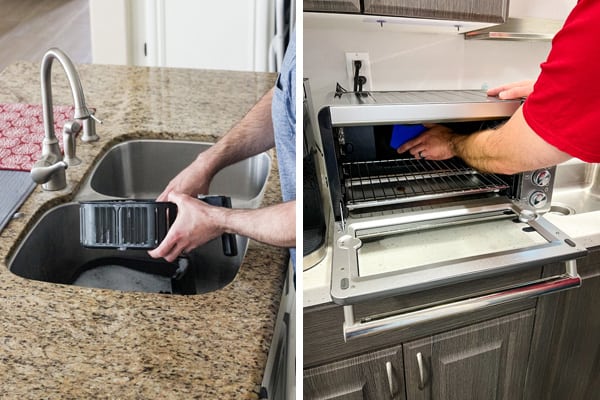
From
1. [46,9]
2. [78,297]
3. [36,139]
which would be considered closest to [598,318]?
[78,297]

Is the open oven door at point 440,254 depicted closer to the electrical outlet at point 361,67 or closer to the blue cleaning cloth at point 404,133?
the blue cleaning cloth at point 404,133

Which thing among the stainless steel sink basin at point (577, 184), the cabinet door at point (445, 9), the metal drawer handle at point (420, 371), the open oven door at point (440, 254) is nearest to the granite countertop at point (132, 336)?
the open oven door at point (440, 254)

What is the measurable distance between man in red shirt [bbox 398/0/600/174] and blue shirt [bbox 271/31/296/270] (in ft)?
1.13

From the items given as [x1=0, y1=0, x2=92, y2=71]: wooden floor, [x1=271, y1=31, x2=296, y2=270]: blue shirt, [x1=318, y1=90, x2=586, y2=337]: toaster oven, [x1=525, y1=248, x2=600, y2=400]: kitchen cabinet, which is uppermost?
[x1=0, y1=0, x2=92, y2=71]: wooden floor

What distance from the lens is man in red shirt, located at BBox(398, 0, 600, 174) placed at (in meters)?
0.77

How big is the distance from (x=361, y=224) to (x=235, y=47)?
1.90 m

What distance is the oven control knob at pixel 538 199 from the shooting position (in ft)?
3.97

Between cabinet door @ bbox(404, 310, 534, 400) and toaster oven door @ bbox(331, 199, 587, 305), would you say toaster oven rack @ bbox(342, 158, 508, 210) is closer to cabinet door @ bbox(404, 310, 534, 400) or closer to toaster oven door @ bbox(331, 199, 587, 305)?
toaster oven door @ bbox(331, 199, 587, 305)

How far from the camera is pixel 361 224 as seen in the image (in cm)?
109

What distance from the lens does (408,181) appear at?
1204 mm

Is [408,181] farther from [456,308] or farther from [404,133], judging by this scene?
[456,308]

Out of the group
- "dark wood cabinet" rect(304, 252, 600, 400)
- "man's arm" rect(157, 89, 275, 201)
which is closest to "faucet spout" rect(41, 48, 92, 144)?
"man's arm" rect(157, 89, 275, 201)

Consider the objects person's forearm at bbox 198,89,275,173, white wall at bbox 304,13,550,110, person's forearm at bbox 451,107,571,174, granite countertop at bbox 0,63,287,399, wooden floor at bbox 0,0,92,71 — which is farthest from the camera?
wooden floor at bbox 0,0,92,71

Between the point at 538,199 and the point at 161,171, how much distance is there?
2.85 feet
